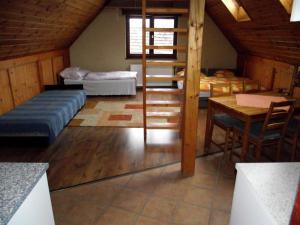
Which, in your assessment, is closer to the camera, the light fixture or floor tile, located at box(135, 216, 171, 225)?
the light fixture

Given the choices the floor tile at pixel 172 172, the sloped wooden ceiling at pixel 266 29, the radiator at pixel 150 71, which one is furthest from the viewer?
the radiator at pixel 150 71

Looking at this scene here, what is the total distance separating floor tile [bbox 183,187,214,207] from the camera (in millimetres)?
2211

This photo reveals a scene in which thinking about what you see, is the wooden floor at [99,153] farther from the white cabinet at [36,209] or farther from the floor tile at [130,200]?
the white cabinet at [36,209]

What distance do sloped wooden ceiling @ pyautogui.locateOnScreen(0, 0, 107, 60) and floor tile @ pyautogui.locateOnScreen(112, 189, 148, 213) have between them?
2329mm

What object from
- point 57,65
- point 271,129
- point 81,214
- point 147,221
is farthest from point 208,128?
point 57,65

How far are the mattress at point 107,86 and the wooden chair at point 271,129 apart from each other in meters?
3.35

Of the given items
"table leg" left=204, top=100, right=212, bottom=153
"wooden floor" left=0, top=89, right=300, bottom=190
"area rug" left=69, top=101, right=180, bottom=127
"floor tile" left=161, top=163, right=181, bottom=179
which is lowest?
"floor tile" left=161, top=163, right=181, bottom=179

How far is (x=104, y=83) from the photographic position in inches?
220

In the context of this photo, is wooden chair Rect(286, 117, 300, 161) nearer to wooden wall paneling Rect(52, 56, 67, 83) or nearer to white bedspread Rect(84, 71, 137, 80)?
white bedspread Rect(84, 71, 137, 80)

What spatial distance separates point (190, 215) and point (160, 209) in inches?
10.5

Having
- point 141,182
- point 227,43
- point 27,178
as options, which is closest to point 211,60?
point 227,43

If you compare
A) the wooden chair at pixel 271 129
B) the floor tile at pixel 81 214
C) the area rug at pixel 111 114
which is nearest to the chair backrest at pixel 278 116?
the wooden chair at pixel 271 129

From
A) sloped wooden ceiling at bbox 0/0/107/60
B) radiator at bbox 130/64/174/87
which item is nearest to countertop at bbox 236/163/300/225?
sloped wooden ceiling at bbox 0/0/107/60

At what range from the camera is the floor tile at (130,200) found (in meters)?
2.14
